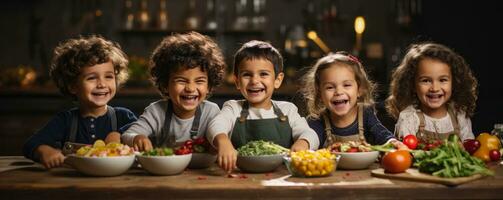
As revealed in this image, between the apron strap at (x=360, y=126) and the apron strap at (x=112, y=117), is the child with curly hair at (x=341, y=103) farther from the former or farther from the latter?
the apron strap at (x=112, y=117)

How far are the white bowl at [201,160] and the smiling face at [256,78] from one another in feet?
1.30

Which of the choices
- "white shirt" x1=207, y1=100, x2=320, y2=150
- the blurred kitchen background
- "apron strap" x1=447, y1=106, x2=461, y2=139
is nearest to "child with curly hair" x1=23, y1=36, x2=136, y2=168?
"white shirt" x1=207, y1=100, x2=320, y2=150

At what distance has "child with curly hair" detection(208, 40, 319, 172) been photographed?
9.08ft

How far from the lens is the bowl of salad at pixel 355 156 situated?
242 centimetres

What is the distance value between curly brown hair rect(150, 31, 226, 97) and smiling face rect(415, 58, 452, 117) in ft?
3.04

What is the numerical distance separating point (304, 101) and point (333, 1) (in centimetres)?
522

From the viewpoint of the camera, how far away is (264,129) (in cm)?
289

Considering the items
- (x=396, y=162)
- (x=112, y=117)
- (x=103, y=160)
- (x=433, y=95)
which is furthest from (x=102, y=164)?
A: (x=433, y=95)

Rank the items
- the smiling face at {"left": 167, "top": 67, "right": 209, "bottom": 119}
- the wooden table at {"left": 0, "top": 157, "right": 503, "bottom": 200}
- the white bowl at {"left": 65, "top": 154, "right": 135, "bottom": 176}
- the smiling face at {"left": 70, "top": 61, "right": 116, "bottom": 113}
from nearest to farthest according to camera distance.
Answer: the wooden table at {"left": 0, "top": 157, "right": 503, "bottom": 200}, the white bowl at {"left": 65, "top": 154, "right": 135, "bottom": 176}, the smiling face at {"left": 167, "top": 67, "right": 209, "bottom": 119}, the smiling face at {"left": 70, "top": 61, "right": 116, "bottom": 113}

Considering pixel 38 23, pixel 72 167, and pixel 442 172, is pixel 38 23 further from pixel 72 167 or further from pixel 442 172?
pixel 442 172

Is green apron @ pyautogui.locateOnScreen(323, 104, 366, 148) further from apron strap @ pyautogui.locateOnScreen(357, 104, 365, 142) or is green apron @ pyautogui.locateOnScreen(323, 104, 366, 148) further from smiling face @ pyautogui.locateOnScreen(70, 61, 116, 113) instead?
smiling face @ pyautogui.locateOnScreen(70, 61, 116, 113)

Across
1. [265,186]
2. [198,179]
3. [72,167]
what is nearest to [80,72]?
[72,167]

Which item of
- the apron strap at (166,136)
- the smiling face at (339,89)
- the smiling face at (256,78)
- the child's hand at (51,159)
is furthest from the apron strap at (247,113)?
the child's hand at (51,159)

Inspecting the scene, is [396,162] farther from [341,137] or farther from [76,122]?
[76,122]
